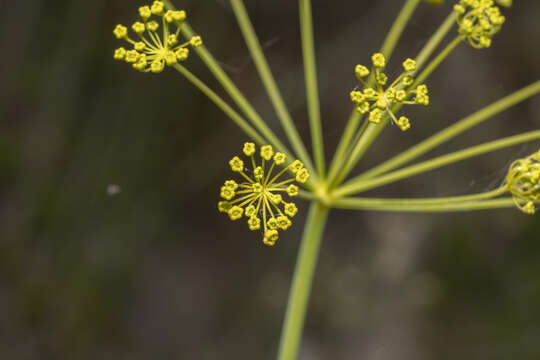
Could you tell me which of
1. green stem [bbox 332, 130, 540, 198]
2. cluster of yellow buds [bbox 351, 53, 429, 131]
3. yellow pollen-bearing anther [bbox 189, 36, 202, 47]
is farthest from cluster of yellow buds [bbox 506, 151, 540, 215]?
yellow pollen-bearing anther [bbox 189, 36, 202, 47]

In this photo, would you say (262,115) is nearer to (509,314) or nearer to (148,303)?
(148,303)

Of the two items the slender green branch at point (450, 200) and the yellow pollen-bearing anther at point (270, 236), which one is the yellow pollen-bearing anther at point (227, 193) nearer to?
the yellow pollen-bearing anther at point (270, 236)

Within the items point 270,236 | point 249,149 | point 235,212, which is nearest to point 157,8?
point 249,149

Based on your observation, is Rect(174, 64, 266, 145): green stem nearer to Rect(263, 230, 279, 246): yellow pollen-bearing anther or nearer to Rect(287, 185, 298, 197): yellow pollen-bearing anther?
Rect(287, 185, 298, 197): yellow pollen-bearing anther

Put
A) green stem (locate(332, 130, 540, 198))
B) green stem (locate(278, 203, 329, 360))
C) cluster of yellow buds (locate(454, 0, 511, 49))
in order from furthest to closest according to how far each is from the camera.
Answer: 1. green stem (locate(278, 203, 329, 360))
2. green stem (locate(332, 130, 540, 198))
3. cluster of yellow buds (locate(454, 0, 511, 49))

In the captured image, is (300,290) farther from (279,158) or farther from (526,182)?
(526,182)

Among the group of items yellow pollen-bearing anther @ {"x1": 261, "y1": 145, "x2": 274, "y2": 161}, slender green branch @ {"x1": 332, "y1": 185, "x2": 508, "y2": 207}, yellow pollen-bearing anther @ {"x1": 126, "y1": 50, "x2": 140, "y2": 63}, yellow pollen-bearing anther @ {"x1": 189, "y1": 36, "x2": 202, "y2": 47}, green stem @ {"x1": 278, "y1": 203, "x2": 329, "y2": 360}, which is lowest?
green stem @ {"x1": 278, "y1": 203, "x2": 329, "y2": 360}
